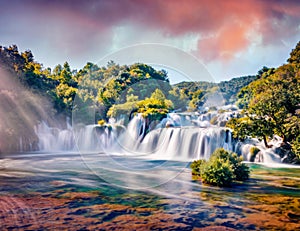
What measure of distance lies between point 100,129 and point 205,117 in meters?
10.3

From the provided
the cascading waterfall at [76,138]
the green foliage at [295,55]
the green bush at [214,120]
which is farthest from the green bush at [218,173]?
the green foliage at [295,55]

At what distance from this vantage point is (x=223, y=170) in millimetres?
9586

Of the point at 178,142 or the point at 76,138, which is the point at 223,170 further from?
the point at 76,138

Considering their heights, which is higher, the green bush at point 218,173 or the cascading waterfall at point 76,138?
the cascading waterfall at point 76,138

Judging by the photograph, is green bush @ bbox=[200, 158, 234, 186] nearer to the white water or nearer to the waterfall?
the white water

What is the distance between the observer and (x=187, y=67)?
6.76 meters

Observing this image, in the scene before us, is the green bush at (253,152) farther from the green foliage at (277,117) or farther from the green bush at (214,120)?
the green bush at (214,120)

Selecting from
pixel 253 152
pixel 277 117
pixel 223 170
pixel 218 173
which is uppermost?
pixel 277 117

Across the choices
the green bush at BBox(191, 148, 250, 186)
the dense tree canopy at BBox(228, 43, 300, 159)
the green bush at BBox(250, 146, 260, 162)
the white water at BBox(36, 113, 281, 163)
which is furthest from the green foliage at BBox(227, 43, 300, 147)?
the green bush at BBox(250, 146, 260, 162)

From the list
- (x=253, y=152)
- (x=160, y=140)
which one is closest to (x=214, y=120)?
(x=160, y=140)

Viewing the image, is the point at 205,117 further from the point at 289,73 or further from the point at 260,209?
the point at 260,209

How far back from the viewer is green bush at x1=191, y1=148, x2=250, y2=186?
9.48 meters

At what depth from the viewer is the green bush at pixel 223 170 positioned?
9.48 m

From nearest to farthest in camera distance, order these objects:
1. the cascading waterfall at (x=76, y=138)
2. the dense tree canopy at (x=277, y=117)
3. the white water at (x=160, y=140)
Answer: the dense tree canopy at (x=277, y=117) < the white water at (x=160, y=140) < the cascading waterfall at (x=76, y=138)
